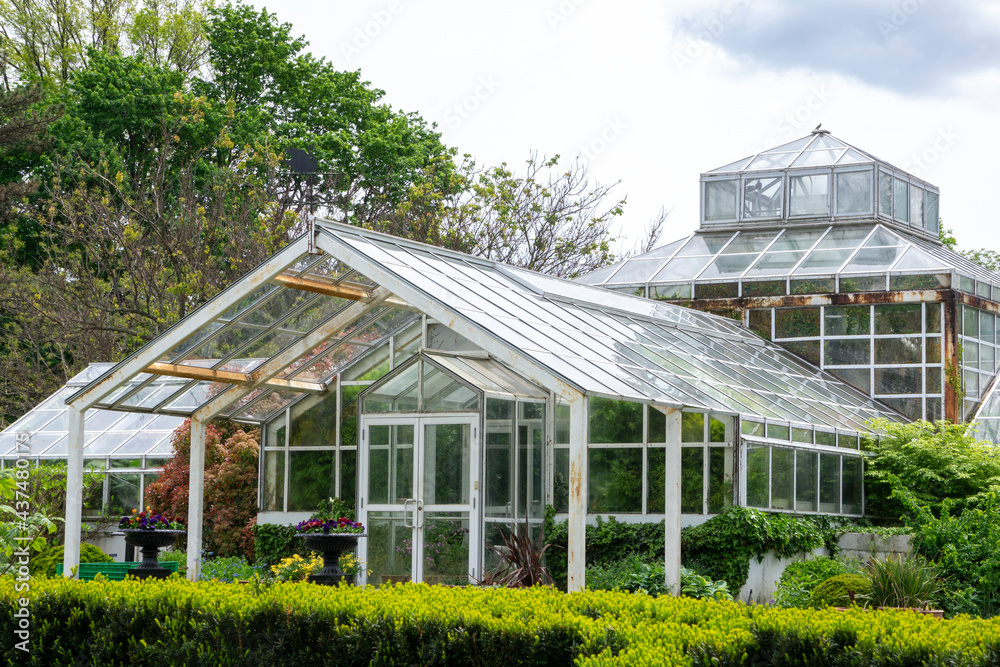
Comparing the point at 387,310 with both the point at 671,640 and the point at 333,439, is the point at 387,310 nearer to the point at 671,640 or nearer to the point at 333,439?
the point at 333,439

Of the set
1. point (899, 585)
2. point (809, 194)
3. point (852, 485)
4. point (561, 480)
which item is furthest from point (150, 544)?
point (809, 194)

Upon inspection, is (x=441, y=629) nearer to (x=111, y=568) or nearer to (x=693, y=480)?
(x=693, y=480)

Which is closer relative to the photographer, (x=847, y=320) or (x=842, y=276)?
(x=847, y=320)

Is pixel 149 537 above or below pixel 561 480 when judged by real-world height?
below

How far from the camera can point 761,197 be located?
76.5ft

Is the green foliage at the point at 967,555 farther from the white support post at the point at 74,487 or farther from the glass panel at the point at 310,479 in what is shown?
the white support post at the point at 74,487

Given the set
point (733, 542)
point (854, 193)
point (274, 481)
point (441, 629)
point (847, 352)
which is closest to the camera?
point (441, 629)

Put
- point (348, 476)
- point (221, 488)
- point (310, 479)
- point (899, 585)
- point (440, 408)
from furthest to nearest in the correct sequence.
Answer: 1. point (221, 488)
2. point (310, 479)
3. point (348, 476)
4. point (440, 408)
5. point (899, 585)

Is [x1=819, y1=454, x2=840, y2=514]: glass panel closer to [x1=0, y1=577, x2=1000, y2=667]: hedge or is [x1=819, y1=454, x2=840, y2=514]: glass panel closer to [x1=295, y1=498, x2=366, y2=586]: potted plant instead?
[x1=295, y1=498, x2=366, y2=586]: potted plant

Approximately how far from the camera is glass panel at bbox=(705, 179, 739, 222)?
77.0ft

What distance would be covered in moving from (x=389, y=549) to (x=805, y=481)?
542cm

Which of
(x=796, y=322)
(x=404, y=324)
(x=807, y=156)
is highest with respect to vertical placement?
(x=807, y=156)

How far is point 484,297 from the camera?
13.1m

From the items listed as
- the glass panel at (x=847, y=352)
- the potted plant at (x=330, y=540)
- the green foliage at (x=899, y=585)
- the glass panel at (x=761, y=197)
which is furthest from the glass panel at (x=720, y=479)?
the glass panel at (x=761, y=197)
